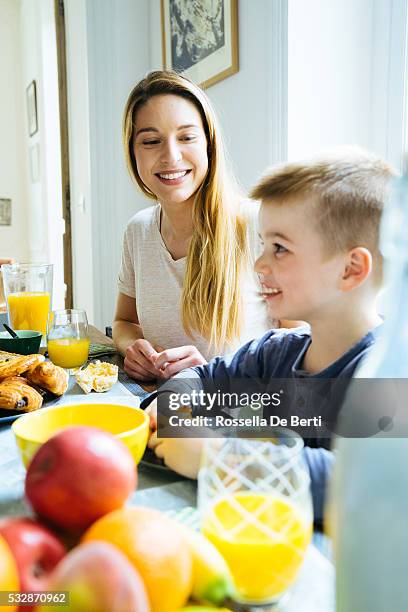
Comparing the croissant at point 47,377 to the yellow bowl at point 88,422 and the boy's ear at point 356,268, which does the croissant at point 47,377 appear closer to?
the yellow bowl at point 88,422

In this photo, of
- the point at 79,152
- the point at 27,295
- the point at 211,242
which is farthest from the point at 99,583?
the point at 79,152

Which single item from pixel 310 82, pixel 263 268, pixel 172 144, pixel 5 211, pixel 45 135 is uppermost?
pixel 45 135

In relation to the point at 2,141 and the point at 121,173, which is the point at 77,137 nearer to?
the point at 121,173

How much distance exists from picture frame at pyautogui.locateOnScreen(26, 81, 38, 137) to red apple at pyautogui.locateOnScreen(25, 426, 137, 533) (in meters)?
4.67

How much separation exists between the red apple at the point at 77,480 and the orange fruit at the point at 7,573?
2.1 inches

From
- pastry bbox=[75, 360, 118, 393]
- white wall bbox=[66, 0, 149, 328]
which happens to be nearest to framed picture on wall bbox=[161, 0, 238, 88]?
white wall bbox=[66, 0, 149, 328]

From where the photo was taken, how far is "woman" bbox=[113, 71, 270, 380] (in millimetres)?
1199

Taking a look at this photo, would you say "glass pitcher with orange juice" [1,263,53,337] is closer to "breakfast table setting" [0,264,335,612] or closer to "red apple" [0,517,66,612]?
"breakfast table setting" [0,264,335,612]

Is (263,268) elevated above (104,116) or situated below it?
below

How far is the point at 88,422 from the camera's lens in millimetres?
611

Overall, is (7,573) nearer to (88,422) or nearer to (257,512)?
(257,512)

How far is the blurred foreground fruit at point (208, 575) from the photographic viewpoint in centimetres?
32

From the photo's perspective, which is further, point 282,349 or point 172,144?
point 172,144

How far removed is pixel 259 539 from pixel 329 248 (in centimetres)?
48
